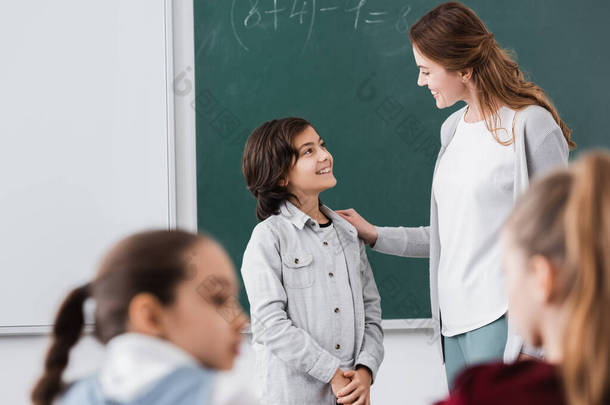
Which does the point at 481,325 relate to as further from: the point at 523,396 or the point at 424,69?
the point at 523,396

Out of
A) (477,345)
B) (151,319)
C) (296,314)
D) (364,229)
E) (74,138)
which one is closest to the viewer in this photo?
(151,319)

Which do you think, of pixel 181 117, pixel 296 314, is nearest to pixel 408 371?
pixel 296 314

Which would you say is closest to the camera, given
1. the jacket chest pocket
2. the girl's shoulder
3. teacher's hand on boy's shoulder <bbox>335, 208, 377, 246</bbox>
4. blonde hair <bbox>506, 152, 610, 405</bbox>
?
blonde hair <bbox>506, 152, 610, 405</bbox>

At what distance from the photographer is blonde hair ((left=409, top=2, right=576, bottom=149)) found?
1845 mm

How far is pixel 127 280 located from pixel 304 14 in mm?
2027

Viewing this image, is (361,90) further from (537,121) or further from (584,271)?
(584,271)

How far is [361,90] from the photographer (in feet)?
9.20

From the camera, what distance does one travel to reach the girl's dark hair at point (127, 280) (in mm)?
1004

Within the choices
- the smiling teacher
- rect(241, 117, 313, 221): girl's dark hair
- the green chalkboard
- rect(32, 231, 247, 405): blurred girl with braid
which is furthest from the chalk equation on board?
rect(32, 231, 247, 405): blurred girl with braid

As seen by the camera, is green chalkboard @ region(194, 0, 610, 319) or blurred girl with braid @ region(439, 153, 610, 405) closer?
blurred girl with braid @ region(439, 153, 610, 405)

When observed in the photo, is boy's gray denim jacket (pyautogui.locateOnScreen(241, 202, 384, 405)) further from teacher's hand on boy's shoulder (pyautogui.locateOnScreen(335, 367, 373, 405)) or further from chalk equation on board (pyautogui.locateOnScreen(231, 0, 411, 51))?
chalk equation on board (pyautogui.locateOnScreen(231, 0, 411, 51))

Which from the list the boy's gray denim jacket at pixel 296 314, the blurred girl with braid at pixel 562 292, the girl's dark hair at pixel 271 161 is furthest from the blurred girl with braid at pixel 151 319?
the girl's dark hair at pixel 271 161

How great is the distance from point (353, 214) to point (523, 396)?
1.44m

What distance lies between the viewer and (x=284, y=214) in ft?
6.71
